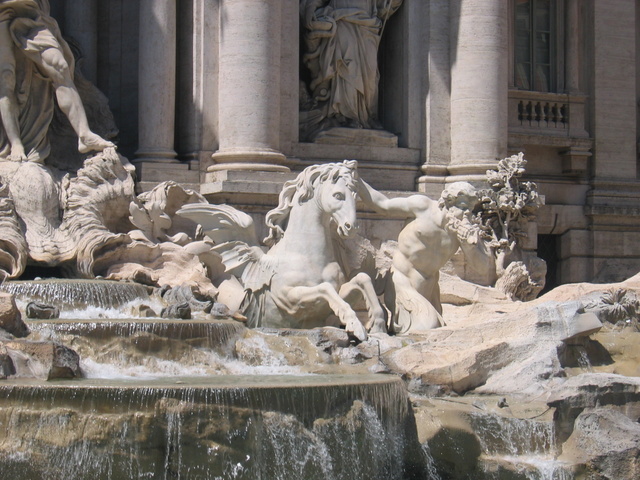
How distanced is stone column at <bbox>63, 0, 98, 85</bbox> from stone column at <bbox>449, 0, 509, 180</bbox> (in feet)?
17.1

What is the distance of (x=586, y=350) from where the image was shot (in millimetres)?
14555

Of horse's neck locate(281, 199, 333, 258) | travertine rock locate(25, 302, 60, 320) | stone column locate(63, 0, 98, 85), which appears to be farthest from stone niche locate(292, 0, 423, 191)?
travertine rock locate(25, 302, 60, 320)

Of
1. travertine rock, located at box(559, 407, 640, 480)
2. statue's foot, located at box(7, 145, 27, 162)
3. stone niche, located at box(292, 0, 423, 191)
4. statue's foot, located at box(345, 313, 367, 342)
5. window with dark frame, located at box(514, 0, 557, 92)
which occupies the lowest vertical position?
travertine rock, located at box(559, 407, 640, 480)

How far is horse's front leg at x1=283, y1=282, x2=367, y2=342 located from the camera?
46.8ft

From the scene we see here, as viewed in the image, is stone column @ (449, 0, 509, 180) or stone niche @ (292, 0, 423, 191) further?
stone column @ (449, 0, 509, 180)

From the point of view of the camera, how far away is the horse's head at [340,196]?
15.1 metres

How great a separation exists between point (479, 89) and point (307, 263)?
5592 mm

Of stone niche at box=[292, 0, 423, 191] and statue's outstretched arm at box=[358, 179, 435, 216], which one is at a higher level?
stone niche at box=[292, 0, 423, 191]

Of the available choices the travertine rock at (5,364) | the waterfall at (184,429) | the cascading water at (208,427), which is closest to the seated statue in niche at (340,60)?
the cascading water at (208,427)

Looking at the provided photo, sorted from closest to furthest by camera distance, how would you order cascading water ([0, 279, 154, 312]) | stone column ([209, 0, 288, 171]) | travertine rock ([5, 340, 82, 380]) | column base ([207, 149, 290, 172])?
travertine rock ([5, 340, 82, 380]) → cascading water ([0, 279, 154, 312]) → column base ([207, 149, 290, 172]) → stone column ([209, 0, 288, 171])

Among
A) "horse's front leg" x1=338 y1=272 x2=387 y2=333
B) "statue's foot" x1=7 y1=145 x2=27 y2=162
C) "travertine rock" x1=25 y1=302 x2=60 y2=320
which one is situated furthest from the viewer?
"statue's foot" x1=7 y1=145 x2=27 y2=162

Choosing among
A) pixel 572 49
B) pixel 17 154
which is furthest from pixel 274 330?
pixel 572 49

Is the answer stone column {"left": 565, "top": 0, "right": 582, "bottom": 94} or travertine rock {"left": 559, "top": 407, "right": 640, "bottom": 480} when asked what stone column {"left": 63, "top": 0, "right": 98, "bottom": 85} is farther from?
travertine rock {"left": 559, "top": 407, "right": 640, "bottom": 480}

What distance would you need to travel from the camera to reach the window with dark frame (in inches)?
877
